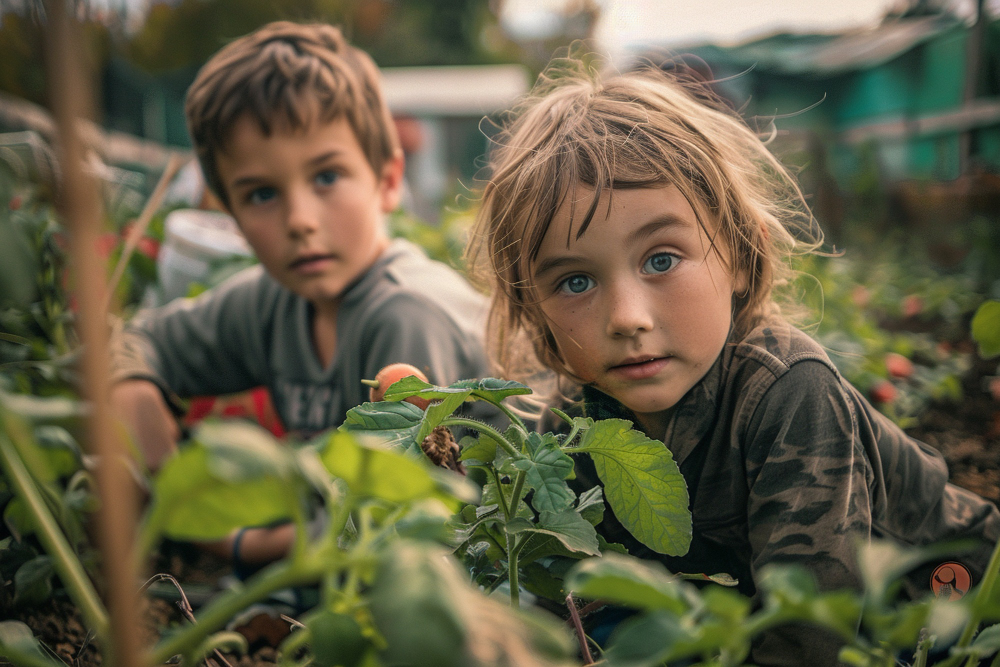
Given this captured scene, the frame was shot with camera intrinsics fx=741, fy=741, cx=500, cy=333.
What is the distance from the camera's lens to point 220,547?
1.63 meters

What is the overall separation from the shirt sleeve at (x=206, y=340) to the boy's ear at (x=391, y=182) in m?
0.42

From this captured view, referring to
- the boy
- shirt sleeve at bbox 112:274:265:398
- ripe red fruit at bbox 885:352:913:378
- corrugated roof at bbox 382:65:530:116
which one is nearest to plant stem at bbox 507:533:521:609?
the boy

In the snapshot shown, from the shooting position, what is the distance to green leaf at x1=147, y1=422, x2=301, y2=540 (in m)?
0.34

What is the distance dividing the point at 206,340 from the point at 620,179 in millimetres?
1393

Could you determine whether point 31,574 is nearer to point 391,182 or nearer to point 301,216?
point 301,216

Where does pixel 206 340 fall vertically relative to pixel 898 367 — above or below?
above

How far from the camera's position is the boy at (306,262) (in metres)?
1.60

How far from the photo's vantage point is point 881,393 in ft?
6.07

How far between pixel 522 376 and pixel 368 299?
50 centimetres

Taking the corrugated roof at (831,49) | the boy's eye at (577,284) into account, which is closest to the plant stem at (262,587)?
the boy's eye at (577,284)

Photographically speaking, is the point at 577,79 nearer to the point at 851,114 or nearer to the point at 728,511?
the point at 728,511

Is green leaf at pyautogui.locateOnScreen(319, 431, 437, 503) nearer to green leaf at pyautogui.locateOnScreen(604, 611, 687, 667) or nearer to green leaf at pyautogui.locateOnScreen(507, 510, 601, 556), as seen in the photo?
green leaf at pyautogui.locateOnScreen(604, 611, 687, 667)

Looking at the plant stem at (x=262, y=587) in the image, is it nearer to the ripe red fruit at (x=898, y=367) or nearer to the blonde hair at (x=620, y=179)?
the blonde hair at (x=620, y=179)

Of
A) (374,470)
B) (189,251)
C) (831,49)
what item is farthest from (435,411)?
(831,49)
